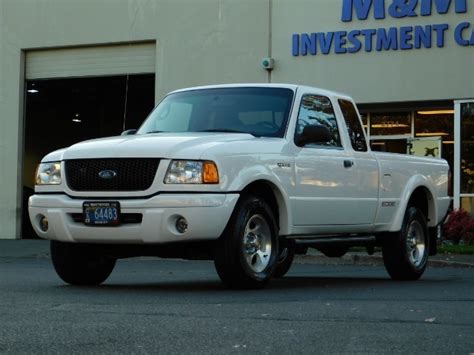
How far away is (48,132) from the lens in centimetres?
3019

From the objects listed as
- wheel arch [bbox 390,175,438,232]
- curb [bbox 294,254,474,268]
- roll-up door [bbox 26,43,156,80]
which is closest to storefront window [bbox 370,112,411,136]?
roll-up door [bbox 26,43,156,80]

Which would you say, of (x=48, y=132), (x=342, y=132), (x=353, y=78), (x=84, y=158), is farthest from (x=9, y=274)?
(x=48, y=132)

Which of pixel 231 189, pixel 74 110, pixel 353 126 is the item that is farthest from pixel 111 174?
pixel 74 110

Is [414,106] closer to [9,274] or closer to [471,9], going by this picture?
[471,9]

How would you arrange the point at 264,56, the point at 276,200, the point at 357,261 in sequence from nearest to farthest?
the point at 276,200 < the point at 357,261 < the point at 264,56

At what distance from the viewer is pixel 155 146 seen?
8211mm

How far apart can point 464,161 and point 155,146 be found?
12.6 metres

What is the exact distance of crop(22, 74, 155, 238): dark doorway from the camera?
24.5 meters

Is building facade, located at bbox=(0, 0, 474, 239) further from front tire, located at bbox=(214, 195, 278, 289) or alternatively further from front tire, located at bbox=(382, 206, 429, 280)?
front tire, located at bbox=(214, 195, 278, 289)

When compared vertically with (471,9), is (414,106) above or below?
below

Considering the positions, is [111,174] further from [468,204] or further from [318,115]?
[468,204]

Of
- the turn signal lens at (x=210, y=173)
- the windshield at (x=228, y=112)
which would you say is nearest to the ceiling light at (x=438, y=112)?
the windshield at (x=228, y=112)

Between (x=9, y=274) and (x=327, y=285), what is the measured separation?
395 cm

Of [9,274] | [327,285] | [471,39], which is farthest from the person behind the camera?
[471,39]
